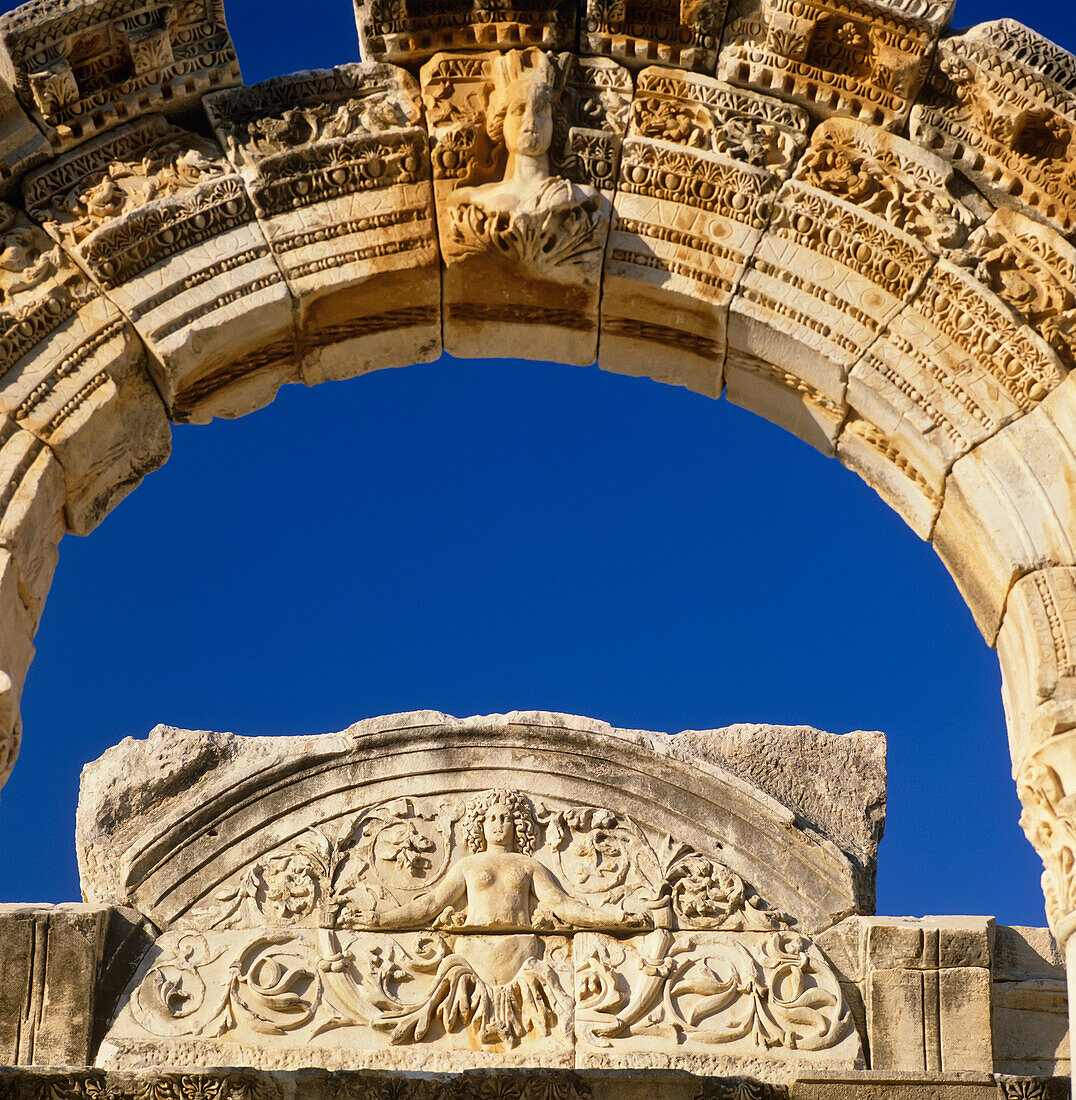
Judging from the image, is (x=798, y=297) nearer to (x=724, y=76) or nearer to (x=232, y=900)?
(x=724, y=76)

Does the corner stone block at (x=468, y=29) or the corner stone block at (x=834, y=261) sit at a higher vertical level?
the corner stone block at (x=468, y=29)

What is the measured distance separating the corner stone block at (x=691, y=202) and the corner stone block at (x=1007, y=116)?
1.78 ft

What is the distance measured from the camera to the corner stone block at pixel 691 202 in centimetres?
681

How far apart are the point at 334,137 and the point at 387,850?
148 inches

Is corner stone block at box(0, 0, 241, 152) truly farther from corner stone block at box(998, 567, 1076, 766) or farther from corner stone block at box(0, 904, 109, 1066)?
corner stone block at box(0, 904, 109, 1066)

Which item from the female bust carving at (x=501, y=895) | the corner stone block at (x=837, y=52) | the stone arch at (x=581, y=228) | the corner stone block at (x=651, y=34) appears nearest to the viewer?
the stone arch at (x=581, y=228)

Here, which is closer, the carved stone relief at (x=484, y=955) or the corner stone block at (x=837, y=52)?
the corner stone block at (x=837, y=52)

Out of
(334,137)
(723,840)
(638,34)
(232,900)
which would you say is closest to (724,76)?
(638,34)

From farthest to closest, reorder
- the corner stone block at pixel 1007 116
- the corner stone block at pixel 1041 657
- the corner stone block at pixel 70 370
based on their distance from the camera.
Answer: the corner stone block at pixel 1007 116
the corner stone block at pixel 70 370
the corner stone block at pixel 1041 657

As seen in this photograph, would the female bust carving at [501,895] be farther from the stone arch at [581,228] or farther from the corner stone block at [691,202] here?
the corner stone block at [691,202]

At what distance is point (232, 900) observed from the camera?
9.00m

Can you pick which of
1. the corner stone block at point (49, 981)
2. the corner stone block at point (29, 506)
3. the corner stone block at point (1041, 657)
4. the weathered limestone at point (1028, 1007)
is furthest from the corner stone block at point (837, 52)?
the corner stone block at point (49, 981)

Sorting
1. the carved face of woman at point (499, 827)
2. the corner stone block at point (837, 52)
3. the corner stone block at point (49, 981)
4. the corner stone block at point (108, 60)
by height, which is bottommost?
the corner stone block at point (49, 981)

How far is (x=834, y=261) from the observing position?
22.2ft
